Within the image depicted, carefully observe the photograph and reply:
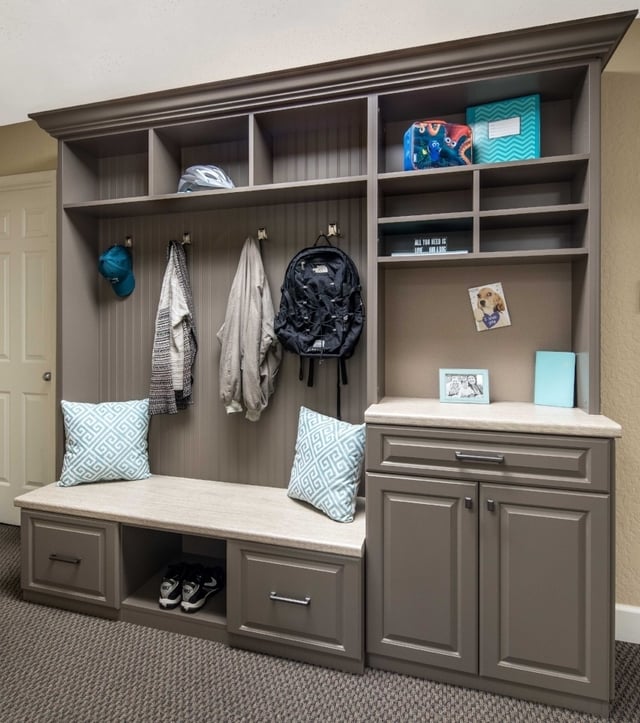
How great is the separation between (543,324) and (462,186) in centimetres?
71

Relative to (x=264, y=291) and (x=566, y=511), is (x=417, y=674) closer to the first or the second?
(x=566, y=511)

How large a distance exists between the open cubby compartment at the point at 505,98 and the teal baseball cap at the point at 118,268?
1.47 meters

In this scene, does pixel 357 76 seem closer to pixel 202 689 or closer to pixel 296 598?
pixel 296 598

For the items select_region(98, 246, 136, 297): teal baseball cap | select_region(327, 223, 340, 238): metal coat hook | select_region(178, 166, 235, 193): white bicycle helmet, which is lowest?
select_region(98, 246, 136, 297): teal baseball cap

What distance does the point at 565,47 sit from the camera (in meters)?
1.68

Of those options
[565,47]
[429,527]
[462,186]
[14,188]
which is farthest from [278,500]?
[14,188]

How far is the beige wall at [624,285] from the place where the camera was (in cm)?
193

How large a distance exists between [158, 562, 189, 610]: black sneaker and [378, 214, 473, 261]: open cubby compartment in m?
1.77

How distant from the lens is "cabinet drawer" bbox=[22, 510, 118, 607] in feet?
6.76

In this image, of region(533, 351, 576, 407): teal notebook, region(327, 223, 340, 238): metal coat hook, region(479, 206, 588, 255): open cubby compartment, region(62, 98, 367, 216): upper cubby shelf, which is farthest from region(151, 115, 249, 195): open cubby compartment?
region(533, 351, 576, 407): teal notebook

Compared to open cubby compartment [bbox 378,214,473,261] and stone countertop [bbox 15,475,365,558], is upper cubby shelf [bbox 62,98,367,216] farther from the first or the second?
stone countertop [bbox 15,475,365,558]

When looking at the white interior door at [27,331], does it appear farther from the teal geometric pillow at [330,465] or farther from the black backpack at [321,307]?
the teal geometric pillow at [330,465]

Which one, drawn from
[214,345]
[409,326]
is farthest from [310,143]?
[214,345]

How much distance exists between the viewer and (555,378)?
1.89 m
